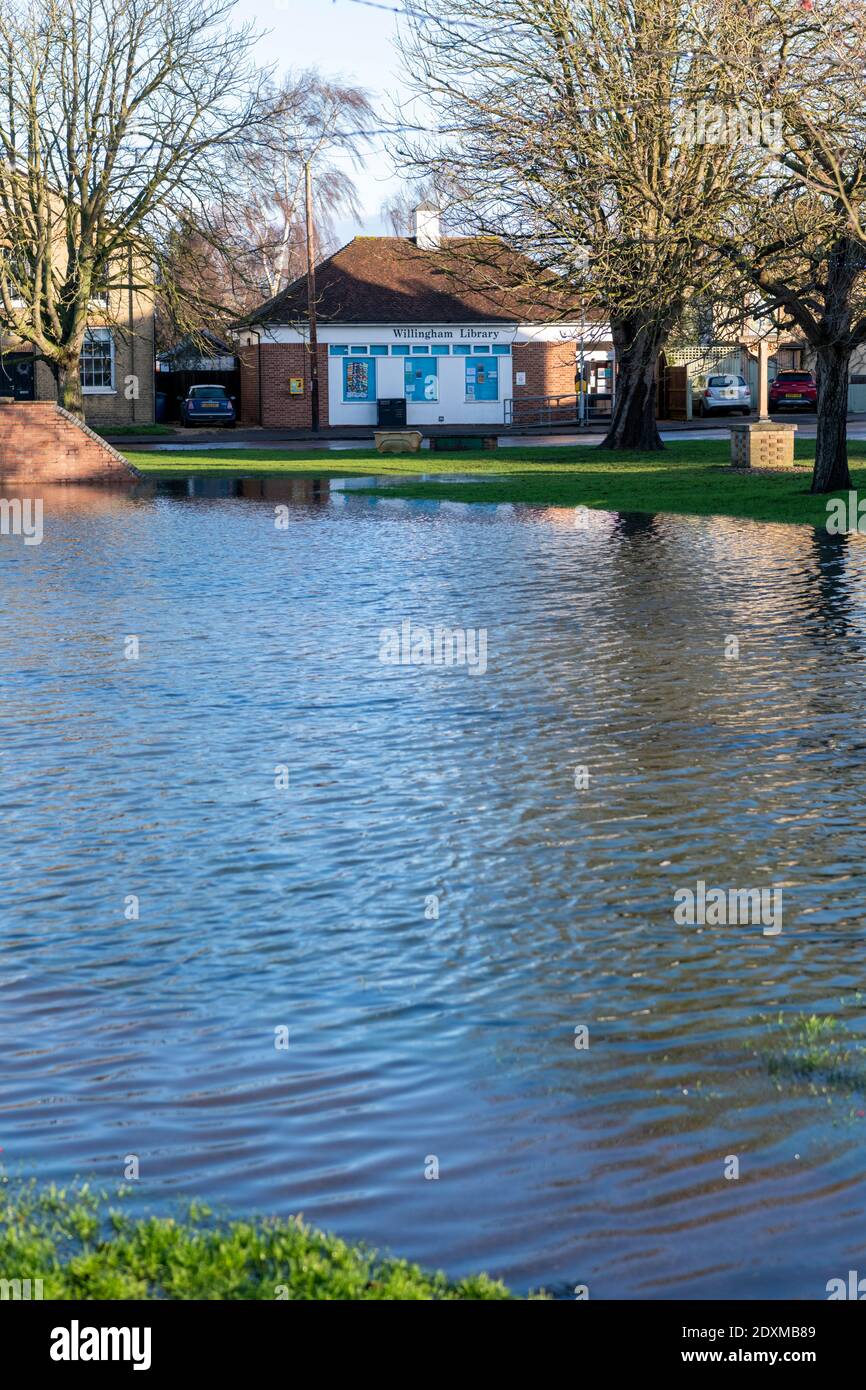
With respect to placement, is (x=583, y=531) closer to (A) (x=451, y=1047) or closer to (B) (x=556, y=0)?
(B) (x=556, y=0)

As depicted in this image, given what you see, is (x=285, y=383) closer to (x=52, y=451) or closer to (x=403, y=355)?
(x=403, y=355)

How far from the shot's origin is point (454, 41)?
31.7 metres

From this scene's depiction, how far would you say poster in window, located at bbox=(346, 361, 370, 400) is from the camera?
61531mm

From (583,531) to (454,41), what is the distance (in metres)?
12.9

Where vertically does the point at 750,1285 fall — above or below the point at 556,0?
below

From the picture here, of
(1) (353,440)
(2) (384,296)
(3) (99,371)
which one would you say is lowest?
(1) (353,440)

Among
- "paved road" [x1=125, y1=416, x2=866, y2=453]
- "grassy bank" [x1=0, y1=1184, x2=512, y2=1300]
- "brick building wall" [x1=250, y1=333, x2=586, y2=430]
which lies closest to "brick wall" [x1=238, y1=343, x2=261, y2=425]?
"brick building wall" [x1=250, y1=333, x2=586, y2=430]

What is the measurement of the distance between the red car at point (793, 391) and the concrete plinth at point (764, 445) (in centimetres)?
3387

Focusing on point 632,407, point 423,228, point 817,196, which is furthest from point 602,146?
point 423,228

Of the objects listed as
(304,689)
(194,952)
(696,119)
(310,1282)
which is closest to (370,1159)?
(310,1282)

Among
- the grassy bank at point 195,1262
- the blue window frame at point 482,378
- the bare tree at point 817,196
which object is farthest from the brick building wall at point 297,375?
the grassy bank at point 195,1262

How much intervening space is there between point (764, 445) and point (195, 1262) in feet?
102

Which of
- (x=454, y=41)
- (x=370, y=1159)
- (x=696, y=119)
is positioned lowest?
(x=370, y=1159)

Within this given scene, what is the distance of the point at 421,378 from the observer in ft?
205
